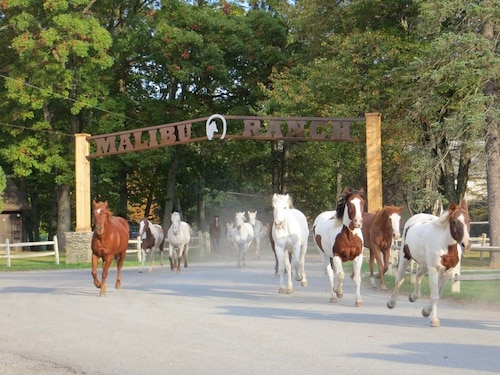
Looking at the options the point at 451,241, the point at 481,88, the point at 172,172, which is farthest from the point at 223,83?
the point at 451,241

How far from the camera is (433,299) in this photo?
484 inches

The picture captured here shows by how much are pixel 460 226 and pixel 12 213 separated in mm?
48151

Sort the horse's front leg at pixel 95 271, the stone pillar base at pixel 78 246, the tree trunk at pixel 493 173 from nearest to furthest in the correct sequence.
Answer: the horse's front leg at pixel 95 271, the tree trunk at pixel 493 173, the stone pillar base at pixel 78 246

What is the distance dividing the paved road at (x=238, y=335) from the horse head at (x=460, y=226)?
126cm

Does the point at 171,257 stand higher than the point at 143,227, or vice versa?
the point at 143,227

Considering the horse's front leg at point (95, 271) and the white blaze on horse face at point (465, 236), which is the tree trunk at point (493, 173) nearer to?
the horse's front leg at point (95, 271)

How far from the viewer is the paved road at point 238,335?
9.02 m

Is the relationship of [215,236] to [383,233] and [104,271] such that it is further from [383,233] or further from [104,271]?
[104,271]

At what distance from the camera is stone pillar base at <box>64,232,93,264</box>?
34.4m

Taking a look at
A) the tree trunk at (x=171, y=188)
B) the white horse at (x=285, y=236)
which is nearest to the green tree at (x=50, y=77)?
the tree trunk at (x=171, y=188)

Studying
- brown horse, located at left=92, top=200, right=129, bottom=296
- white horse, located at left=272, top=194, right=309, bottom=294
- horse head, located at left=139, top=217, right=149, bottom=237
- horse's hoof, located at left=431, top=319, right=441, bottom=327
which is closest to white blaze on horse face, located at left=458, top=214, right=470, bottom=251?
horse's hoof, located at left=431, top=319, right=441, bottom=327

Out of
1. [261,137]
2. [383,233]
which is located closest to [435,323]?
[383,233]

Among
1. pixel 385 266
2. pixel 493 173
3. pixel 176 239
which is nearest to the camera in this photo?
pixel 385 266

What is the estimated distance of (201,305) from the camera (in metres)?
15.5
